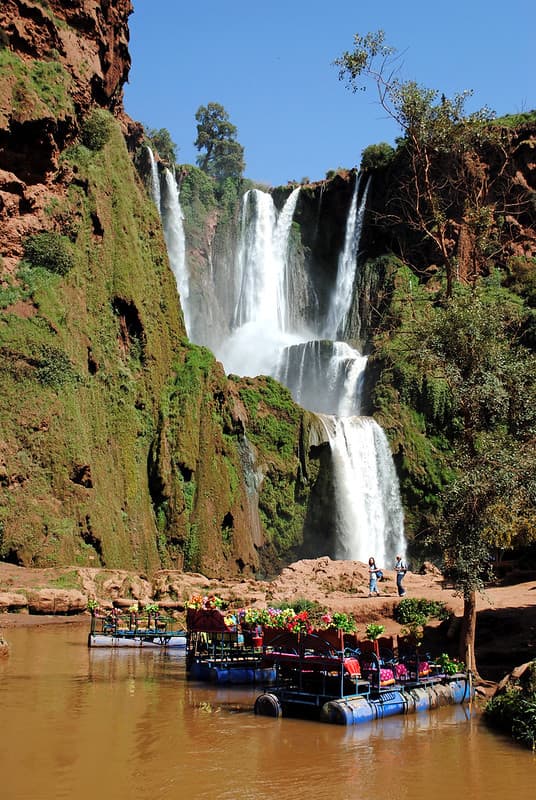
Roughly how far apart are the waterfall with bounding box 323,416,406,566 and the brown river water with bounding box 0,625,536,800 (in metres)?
28.8

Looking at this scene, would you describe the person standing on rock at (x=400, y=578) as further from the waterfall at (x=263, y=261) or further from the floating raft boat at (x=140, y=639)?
the waterfall at (x=263, y=261)

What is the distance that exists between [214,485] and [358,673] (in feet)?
83.3

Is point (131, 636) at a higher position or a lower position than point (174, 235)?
lower

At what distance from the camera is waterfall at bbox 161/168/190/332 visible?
208 feet

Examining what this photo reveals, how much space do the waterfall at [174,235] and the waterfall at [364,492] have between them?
851 inches

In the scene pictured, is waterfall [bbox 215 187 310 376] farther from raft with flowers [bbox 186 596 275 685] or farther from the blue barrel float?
the blue barrel float

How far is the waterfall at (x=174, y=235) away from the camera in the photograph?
6344 centimetres

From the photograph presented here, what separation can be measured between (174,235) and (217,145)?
38.8 metres

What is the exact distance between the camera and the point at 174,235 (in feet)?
Result: 211

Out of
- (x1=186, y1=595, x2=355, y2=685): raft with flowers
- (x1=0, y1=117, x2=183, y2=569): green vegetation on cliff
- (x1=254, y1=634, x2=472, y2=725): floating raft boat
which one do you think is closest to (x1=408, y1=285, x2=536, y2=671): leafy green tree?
(x1=254, y1=634, x2=472, y2=725): floating raft boat

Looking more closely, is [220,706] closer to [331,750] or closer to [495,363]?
[331,750]

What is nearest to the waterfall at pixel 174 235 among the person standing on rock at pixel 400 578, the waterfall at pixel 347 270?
the waterfall at pixel 347 270

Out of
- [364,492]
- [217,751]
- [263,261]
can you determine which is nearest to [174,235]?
[263,261]

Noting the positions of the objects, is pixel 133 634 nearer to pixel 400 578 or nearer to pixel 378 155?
pixel 400 578
